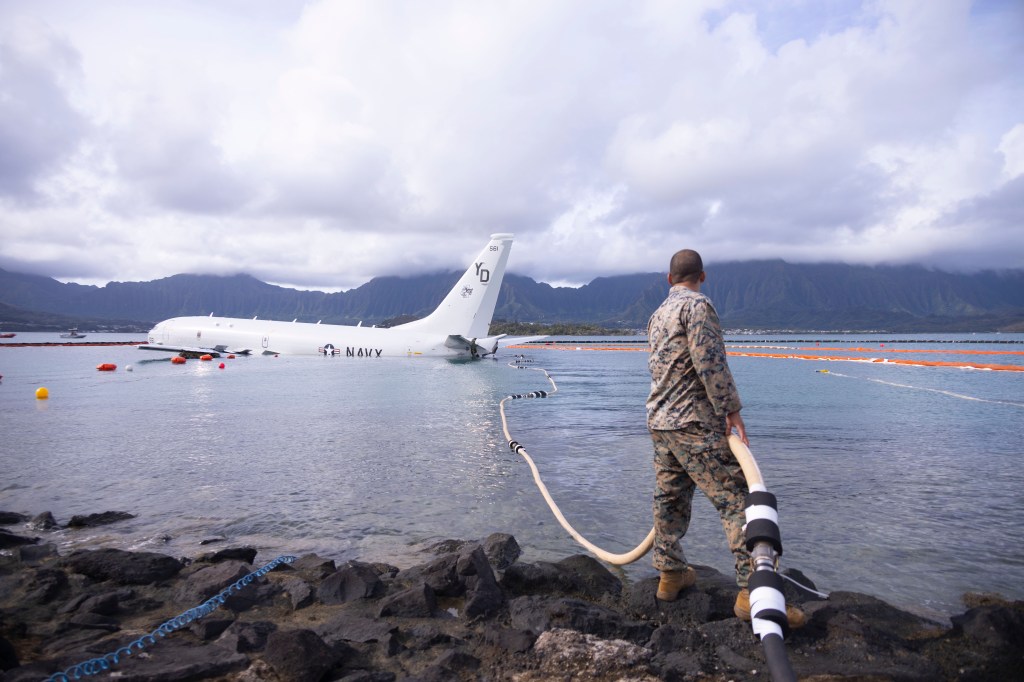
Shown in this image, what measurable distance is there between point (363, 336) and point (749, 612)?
49.4 meters

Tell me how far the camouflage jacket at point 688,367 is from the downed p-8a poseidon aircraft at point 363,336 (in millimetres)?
44253

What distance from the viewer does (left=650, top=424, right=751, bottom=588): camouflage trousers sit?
4.50 m

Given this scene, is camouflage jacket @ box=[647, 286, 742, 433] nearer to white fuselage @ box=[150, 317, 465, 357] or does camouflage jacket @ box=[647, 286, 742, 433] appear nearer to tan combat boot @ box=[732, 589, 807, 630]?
tan combat boot @ box=[732, 589, 807, 630]

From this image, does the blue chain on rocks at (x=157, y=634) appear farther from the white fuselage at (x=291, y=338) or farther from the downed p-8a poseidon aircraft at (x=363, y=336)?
the white fuselage at (x=291, y=338)

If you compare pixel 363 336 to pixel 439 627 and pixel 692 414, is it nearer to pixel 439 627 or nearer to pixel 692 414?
pixel 439 627

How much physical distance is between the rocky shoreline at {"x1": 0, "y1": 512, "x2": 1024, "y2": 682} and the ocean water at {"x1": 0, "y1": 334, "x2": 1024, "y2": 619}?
2.60 feet

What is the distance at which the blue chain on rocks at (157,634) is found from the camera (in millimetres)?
3756

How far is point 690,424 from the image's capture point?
4.59 meters

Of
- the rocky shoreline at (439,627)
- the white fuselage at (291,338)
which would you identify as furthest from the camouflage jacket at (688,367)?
the white fuselage at (291,338)

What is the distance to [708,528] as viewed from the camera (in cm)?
722

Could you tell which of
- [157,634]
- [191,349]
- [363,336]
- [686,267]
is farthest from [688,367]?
[191,349]

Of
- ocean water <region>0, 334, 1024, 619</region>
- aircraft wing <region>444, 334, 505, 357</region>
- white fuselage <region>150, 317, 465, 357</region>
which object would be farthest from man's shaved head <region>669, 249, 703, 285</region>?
white fuselage <region>150, 317, 465, 357</region>

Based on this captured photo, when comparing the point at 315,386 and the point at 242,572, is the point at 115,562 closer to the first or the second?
the point at 242,572

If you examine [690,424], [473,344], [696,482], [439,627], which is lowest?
[439,627]
